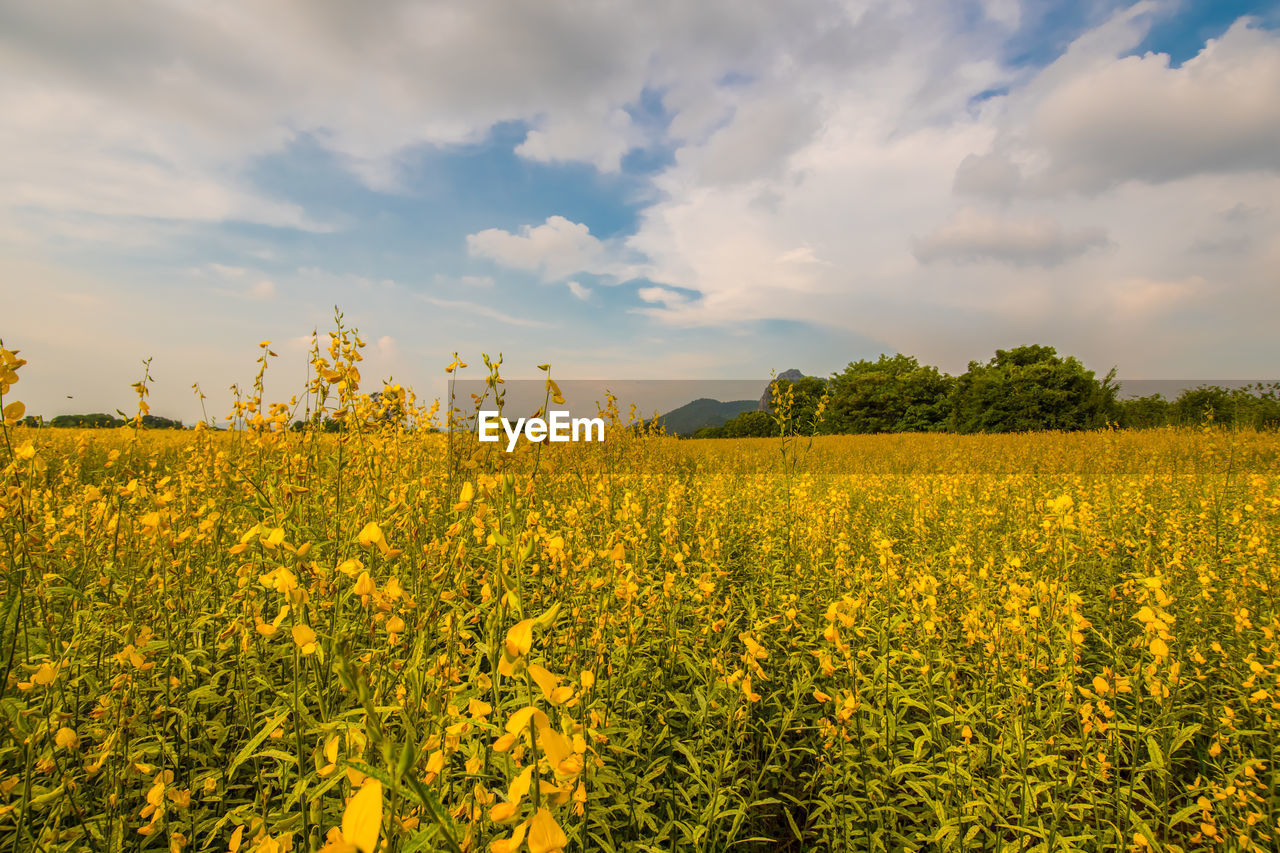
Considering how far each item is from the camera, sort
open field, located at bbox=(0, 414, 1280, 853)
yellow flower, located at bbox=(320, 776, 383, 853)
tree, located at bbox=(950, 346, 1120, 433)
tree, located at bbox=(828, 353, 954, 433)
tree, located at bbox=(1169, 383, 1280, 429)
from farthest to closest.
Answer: tree, located at bbox=(828, 353, 954, 433) → tree, located at bbox=(950, 346, 1120, 433) → tree, located at bbox=(1169, 383, 1280, 429) → open field, located at bbox=(0, 414, 1280, 853) → yellow flower, located at bbox=(320, 776, 383, 853)

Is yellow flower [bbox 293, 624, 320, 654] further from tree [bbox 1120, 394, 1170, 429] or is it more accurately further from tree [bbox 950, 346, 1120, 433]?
tree [bbox 950, 346, 1120, 433]

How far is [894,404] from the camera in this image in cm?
3916

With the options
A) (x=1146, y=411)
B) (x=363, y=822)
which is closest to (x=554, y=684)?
(x=363, y=822)

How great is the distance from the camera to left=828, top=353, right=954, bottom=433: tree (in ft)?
123

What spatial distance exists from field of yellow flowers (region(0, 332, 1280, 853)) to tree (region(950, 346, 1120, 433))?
31806mm

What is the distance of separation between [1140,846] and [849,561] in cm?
228

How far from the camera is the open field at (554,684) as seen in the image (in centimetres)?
112

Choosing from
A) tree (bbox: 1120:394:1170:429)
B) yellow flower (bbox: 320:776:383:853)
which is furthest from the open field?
tree (bbox: 1120:394:1170:429)

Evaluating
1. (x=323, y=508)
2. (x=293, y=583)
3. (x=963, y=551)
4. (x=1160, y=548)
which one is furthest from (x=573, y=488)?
(x=1160, y=548)

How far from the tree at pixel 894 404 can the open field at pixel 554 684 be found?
119 feet

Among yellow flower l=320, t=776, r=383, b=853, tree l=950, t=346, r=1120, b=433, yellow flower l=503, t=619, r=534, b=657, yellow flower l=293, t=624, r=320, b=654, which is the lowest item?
yellow flower l=320, t=776, r=383, b=853

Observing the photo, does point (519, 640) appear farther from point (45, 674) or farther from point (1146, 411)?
point (1146, 411)

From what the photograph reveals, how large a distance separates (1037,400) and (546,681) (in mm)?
37610

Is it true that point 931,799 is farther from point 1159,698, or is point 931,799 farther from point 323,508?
point 323,508
